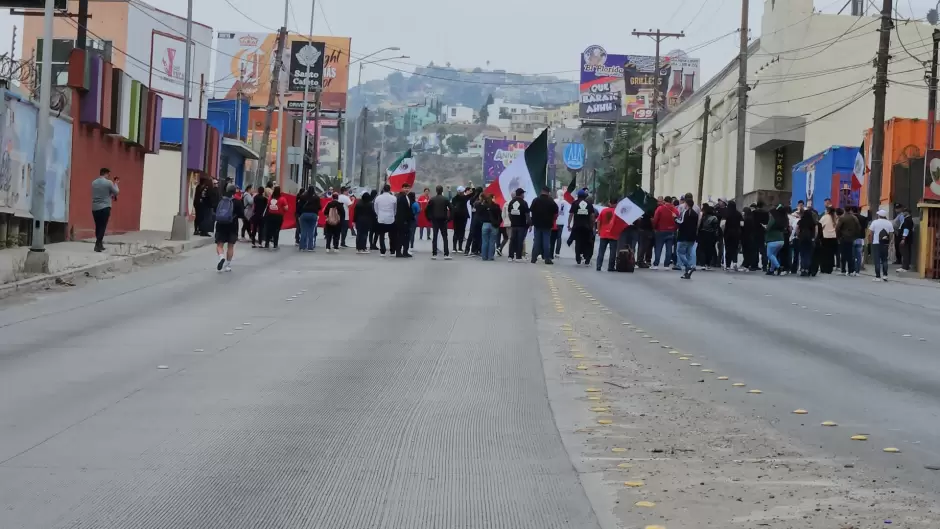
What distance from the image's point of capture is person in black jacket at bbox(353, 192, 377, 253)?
32.7 meters

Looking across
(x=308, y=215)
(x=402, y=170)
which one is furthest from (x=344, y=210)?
(x=402, y=170)

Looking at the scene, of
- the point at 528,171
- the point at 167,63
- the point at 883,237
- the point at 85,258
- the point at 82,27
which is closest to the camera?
the point at 85,258

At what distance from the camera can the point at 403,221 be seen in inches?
1233

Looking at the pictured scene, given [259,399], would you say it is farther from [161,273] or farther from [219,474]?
[161,273]

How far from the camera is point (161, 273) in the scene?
24.5 meters

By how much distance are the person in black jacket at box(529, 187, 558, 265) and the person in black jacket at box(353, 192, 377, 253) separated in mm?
4467

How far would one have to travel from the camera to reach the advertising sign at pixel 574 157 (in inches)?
4857

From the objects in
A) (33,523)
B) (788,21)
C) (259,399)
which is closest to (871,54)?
(788,21)

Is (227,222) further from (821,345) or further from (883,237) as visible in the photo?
(883,237)

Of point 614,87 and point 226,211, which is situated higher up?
point 614,87

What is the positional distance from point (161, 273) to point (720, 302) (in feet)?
33.3

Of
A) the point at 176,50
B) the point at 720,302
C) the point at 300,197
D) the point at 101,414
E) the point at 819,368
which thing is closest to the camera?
the point at 101,414

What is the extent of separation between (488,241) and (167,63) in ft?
152

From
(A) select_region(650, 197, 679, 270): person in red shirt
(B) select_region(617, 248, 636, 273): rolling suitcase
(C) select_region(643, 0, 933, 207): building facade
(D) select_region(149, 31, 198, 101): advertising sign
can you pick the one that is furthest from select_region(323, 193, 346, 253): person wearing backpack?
(D) select_region(149, 31, 198, 101): advertising sign
